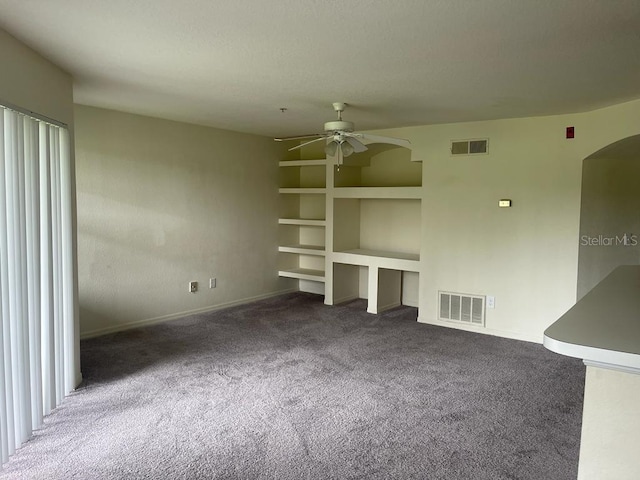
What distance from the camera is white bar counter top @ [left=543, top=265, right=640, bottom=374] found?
1514 millimetres

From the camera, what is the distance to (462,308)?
18.1ft

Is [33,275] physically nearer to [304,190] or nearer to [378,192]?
[378,192]

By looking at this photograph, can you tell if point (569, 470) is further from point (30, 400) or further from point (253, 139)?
point (253, 139)

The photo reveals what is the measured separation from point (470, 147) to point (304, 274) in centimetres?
293

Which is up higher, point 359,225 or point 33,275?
point 359,225

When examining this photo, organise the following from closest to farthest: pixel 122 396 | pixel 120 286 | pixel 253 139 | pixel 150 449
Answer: pixel 150 449 < pixel 122 396 < pixel 120 286 < pixel 253 139

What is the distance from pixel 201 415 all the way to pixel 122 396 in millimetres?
718

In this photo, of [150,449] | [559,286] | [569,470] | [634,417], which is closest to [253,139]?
[559,286]

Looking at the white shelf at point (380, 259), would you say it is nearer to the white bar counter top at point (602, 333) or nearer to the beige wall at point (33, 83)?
the white bar counter top at point (602, 333)

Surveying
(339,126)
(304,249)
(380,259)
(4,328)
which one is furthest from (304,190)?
(4,328)

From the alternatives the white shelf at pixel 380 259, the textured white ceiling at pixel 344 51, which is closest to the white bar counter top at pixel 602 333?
the textured white ceiling at pixel 344 51

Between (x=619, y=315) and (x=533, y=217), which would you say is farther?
(x=533, y=217)

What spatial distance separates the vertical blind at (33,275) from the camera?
2598 millimetres

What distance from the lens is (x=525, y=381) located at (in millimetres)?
Result: 3896
